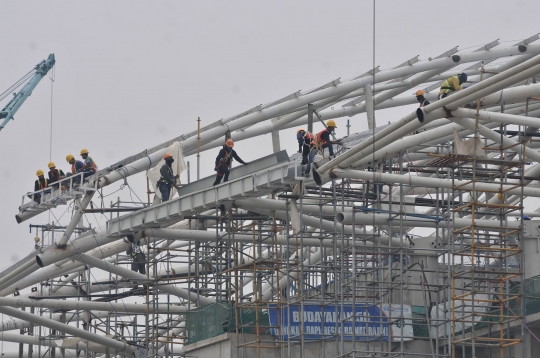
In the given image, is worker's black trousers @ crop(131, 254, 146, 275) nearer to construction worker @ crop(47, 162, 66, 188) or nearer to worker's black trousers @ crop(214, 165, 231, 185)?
construction worker @ crop(47, 162, 66, 188)

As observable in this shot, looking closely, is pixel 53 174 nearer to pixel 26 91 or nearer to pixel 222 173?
pixel 222 173

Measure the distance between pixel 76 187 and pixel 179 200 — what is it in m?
6.25

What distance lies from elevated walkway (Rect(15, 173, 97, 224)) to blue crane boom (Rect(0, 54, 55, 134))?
29472 mm

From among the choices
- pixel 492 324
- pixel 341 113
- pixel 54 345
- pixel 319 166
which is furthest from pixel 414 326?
pixel 54 345

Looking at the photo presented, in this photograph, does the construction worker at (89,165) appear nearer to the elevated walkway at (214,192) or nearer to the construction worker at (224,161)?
the elevated walkway at (214,192)

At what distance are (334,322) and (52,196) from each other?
1498 centimetres

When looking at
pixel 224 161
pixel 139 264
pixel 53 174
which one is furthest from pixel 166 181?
pixel 139 264

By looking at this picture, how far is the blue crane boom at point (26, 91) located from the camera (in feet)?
291

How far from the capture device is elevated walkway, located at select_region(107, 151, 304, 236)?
159 ft

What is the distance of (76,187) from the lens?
5694cm

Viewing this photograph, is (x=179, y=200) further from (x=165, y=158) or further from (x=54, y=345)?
(x=54, y=345)

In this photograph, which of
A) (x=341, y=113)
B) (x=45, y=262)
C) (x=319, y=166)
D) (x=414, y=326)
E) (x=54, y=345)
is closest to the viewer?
(x=319, y=166)

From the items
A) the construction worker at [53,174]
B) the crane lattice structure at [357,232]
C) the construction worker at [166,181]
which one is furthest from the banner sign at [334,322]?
the construction worker at [53,174]

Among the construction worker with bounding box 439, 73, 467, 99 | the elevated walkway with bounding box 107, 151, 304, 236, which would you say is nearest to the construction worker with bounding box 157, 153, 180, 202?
the elevated walkway with bounding box 107, 151, 304, 236
